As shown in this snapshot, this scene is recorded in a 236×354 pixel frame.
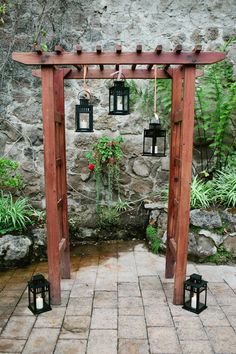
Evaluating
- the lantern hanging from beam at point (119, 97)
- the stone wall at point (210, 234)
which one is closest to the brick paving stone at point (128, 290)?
the stone wall at point (210, 234)

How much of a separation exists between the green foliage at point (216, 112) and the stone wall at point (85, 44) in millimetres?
384

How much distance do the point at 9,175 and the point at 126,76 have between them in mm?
1985

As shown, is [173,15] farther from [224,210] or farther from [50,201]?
[50,201]

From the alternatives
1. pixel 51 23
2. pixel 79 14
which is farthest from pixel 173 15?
pixel 51 23

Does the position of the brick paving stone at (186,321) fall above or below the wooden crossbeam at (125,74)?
below

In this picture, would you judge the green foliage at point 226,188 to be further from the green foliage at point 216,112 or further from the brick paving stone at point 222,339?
the brick paving stone at point 222,339

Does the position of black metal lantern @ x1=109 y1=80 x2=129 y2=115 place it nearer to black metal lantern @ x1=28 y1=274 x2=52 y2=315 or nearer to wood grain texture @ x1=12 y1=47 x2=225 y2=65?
wood grain texture @ x1=12 y1=47 x2=225 y2=65

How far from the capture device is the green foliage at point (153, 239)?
341 cm

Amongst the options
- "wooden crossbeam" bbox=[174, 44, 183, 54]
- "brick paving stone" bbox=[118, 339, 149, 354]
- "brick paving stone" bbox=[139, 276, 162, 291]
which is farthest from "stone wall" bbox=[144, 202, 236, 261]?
"wooden crossbeam" bbox=[174, 44, 183, 54]

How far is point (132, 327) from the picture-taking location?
2117 mm

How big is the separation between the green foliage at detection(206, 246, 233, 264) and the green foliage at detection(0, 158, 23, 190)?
7.09ft

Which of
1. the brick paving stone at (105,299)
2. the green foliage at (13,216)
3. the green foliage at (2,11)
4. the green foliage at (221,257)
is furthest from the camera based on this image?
the green foliage at (2,11)

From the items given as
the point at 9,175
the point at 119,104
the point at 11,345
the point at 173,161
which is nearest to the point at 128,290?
the point at 11,345

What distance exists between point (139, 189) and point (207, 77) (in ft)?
4.97
